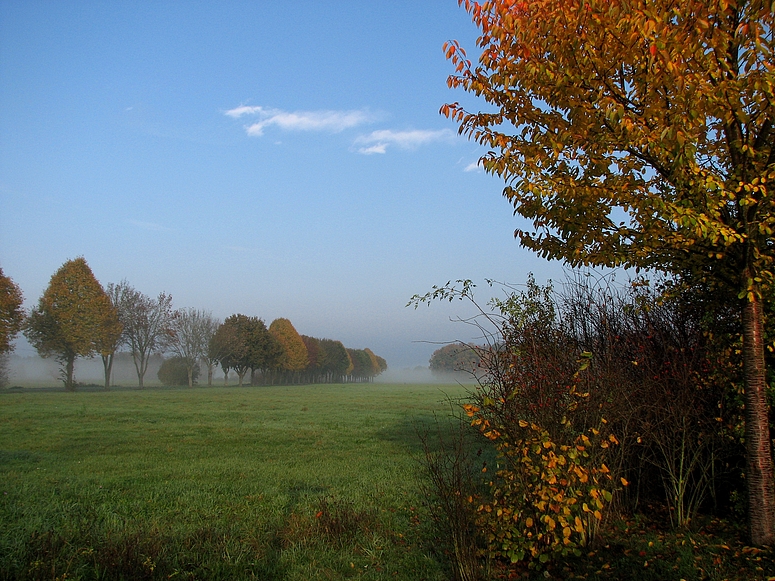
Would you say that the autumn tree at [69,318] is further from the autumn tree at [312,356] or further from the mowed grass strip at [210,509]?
the autumn tree at [312,356]

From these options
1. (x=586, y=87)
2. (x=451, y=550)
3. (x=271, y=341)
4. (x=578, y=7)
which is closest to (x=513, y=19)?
(x=578, y=7)

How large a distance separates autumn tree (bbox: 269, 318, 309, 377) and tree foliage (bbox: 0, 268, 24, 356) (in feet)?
111

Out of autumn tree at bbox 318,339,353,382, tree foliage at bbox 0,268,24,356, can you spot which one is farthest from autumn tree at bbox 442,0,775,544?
autumn tree at bbox 318,339,353,382

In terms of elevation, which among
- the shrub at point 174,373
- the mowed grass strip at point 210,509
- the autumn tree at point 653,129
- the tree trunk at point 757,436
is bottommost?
the shrub at point 174,373

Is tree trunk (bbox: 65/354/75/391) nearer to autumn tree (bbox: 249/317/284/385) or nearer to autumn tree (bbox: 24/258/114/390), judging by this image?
autumn tree (bbox: 24/258/114/390)

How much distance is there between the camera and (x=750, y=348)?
463cm

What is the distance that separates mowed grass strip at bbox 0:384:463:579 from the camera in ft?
15.9

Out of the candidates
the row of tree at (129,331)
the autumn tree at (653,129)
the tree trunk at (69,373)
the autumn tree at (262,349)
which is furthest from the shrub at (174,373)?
the autumn tree at (653,129)

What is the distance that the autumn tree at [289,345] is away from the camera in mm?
69938

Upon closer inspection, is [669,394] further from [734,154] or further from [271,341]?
[271,341]

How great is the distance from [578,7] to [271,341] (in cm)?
6269

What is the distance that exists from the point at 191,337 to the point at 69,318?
1696 centimetres

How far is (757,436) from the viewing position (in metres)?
4.54

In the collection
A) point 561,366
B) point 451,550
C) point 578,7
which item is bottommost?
point 451,550
